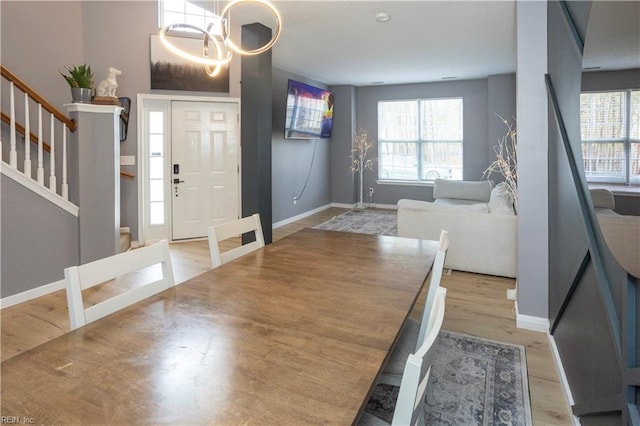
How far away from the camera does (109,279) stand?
1370mm

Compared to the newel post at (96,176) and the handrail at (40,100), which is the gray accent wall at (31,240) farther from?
the handrail at (40,100)

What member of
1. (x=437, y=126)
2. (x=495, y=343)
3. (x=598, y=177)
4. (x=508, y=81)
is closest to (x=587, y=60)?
(x=598, y=177)

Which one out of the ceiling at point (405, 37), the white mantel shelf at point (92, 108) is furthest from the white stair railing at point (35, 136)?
the ceiling at point (405, 37)

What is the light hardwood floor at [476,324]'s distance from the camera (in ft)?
6.66

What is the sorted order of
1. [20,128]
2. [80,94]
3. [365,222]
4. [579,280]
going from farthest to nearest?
[365,222] → [20,128] → [80,94] → [579,280]

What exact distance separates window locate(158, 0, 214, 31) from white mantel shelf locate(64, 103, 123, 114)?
80.1 inches

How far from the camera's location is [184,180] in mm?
5395

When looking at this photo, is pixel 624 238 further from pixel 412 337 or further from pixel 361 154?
pixel 361 154

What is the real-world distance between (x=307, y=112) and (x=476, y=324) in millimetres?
4905

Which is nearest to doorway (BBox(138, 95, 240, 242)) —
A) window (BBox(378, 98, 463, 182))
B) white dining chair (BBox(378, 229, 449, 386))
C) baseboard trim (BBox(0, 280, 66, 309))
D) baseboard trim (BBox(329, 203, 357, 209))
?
baseboard trim (BBox(0, 280, 66, 309))

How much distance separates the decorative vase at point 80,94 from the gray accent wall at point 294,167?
8.59ft

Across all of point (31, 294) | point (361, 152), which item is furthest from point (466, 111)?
point (31, 294)

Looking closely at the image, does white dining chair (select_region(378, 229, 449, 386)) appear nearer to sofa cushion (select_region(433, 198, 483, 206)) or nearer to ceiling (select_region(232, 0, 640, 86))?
ceiling (select_region(232, 0, 640, 86))

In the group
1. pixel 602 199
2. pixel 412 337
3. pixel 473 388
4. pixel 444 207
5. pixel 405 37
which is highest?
pixel 405 37
